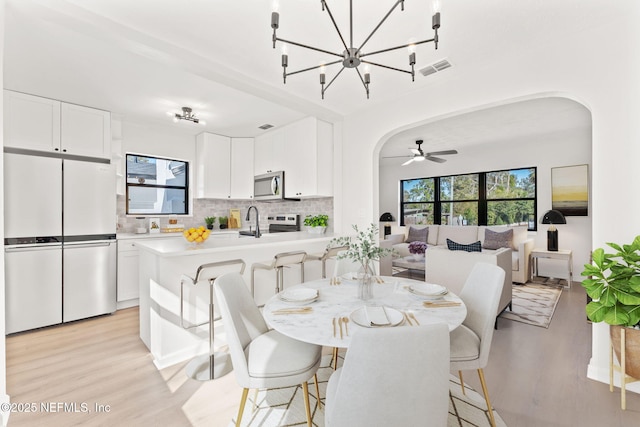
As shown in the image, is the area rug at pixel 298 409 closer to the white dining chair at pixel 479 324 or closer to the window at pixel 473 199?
the white dining chair at pixel 479 324

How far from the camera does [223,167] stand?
491 cm

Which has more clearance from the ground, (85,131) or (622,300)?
(85,131)

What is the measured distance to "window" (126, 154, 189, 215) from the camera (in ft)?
14.5

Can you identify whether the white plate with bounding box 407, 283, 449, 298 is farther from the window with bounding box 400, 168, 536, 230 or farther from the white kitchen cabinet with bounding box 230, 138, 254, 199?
the window with bounding box 400, 168, 536, 230

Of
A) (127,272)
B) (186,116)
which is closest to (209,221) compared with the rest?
(127,272)

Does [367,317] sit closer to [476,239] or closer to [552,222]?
[552,222]

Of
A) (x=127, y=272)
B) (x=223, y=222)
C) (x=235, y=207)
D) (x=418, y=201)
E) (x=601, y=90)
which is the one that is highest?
(x=601, y=90)

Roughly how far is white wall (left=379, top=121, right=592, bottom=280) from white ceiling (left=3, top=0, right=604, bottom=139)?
3.57m

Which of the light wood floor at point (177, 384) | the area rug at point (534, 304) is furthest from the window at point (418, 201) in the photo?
the light wood floor at point (177, 384)

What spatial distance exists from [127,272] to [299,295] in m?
3.00

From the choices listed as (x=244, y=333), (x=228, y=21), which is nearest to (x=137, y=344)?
(x=244, y=333)

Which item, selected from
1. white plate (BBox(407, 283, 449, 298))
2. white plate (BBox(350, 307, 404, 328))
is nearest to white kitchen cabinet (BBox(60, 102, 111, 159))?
white plate (BBox(350, 307, 404, 328))

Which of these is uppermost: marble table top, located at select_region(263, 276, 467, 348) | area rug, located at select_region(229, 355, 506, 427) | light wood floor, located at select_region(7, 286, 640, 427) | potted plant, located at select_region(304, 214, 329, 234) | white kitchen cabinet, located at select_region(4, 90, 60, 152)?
white kitchen cabinet, located at select_region(4, 90, 60, 152)

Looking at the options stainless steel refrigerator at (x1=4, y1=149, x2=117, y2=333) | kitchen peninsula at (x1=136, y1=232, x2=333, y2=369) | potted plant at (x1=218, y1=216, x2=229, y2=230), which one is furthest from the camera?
potted plant at (x1=218, y1=216, x2=229, y2=230)
